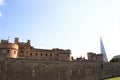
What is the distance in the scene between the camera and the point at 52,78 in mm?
38469

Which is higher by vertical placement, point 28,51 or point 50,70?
point 28,51

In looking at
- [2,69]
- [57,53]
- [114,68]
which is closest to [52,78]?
[2,69]

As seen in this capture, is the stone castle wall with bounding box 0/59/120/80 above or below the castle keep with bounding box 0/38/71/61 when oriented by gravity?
below

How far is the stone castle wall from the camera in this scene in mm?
34438

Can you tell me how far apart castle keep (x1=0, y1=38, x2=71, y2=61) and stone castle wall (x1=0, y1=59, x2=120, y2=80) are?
17646 mm

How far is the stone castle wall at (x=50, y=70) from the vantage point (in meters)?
34.4

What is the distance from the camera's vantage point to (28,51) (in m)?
62.6

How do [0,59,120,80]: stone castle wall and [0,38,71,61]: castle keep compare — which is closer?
[0,59,120,80]: stone castle wall

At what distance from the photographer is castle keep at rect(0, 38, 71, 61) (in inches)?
2073

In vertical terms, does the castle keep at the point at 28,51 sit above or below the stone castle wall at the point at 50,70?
above

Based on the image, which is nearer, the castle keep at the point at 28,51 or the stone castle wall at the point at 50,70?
the stone castle wall at the point at 50,70

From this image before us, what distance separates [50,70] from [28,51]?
83.0ft

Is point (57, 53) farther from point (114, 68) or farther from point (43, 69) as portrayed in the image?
point (43, 69)

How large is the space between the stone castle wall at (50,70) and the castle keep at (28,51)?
695 inches
